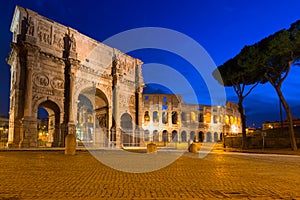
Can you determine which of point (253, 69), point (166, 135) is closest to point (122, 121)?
point (253, 69)

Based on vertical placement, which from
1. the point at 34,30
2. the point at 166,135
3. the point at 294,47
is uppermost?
the point at 34,30

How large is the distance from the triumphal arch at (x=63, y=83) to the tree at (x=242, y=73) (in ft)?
34.7

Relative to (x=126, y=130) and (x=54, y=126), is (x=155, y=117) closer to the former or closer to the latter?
(x=126, y=130)

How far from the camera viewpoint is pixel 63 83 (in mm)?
24625

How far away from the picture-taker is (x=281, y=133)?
103 ft

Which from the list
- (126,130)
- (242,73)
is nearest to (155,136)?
(126,130)

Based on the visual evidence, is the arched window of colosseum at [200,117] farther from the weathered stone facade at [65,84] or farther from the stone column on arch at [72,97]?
the stone column on arch at [72,97]

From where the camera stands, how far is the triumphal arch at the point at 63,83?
70.1 ft

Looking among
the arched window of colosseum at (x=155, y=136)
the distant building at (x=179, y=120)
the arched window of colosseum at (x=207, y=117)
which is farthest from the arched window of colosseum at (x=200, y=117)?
the arched window of colosseum at (x=155, y=136)

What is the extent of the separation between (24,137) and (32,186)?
55.3 feet

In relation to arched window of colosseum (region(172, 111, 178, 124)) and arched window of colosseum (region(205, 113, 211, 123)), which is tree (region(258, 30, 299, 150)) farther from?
arched window of colosseum (region(205, 113, 211, 123))

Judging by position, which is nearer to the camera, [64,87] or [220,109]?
[64,87]

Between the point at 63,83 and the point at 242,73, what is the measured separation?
53.4 ft

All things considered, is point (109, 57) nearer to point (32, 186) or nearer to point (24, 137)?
point (24, 137)
